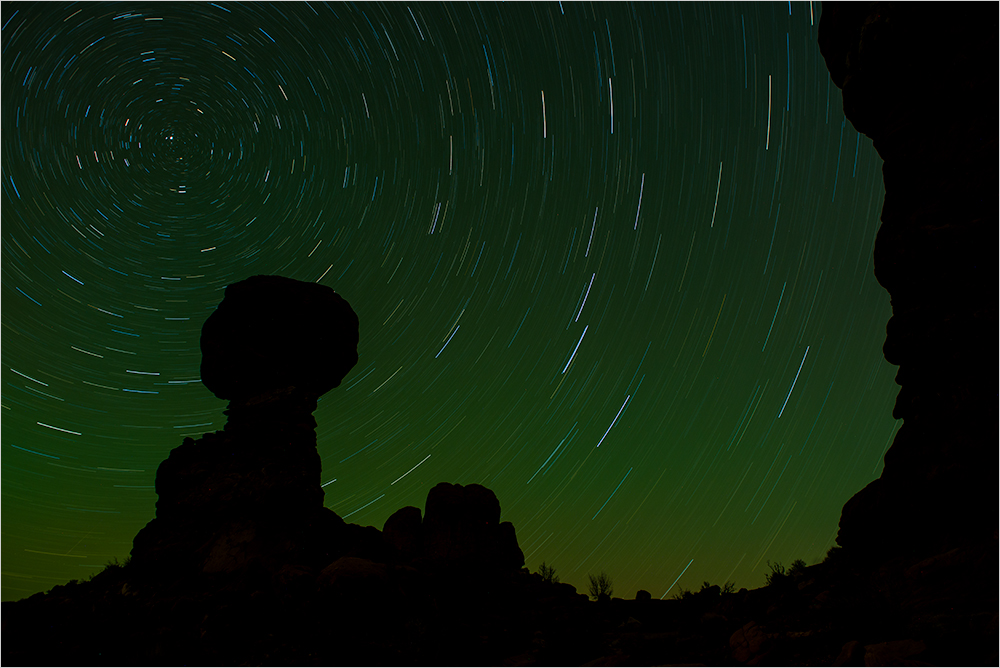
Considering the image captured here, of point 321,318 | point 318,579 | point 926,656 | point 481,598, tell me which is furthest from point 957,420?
point 321,318

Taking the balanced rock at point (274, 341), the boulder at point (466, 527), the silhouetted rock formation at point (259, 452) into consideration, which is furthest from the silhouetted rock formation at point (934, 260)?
the balanced rock at point (274, 341)

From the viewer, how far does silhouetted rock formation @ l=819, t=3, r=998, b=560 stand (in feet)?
33.4

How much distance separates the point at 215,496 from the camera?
66.2ft

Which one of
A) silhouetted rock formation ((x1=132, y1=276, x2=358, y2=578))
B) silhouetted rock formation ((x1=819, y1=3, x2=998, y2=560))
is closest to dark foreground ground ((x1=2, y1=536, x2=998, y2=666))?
silhouetted rock formation ((x1=819, y1=3, x2=998, y2=560))

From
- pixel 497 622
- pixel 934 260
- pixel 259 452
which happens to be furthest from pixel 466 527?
pixel 934 260

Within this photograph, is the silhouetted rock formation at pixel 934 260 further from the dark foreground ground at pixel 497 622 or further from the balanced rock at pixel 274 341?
the balanced rock at pixel 274 341

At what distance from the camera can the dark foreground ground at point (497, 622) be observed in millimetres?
9000

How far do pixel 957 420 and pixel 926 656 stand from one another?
480cm

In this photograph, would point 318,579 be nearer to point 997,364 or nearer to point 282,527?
point 282,527

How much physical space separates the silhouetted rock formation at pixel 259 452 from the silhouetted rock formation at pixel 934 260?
17433 mm

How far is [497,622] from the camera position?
14.5 meters

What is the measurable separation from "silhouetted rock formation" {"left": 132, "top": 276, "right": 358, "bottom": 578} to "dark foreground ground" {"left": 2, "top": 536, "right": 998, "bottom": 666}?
175cm

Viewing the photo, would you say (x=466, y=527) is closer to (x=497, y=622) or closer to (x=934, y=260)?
(x=497, y=622)

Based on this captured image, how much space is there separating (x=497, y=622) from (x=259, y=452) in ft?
39.7
